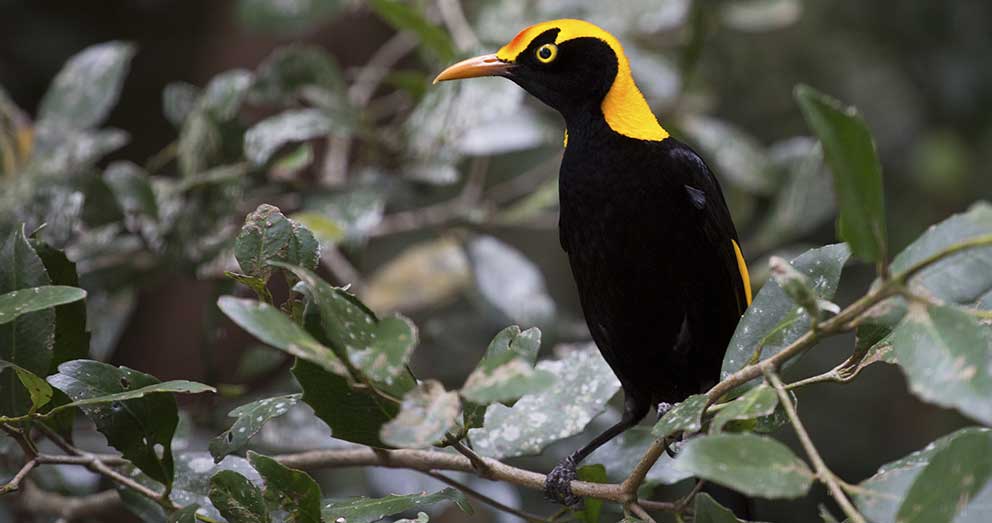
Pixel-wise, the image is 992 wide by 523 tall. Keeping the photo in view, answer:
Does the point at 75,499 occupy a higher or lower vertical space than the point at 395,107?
lower

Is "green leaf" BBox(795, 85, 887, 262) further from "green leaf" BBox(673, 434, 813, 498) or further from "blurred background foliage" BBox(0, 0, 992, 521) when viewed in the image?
"blurred background foliage" BBox(0, 0, 992, 521)

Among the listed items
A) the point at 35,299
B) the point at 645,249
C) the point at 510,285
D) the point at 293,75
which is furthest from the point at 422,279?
the point at 35,299

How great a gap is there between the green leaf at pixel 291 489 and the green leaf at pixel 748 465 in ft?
1.48

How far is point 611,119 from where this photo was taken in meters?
1.92

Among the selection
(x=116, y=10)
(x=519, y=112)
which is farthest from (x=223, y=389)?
(x=116, y=10)

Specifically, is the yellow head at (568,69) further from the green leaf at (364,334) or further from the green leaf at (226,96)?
the green leaf at (364,334)

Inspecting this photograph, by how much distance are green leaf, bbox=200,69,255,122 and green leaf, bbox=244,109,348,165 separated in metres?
0.06

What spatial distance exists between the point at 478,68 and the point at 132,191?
27.0 inches

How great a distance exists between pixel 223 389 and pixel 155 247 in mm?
435

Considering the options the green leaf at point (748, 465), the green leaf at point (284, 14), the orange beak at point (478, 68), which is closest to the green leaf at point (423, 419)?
the green leaf at point (748, 465)

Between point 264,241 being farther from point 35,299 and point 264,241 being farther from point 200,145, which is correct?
point 200,145

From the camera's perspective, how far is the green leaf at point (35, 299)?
1.09m

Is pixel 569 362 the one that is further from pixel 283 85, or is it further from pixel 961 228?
pixel 283 85

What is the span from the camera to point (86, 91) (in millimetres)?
2375
